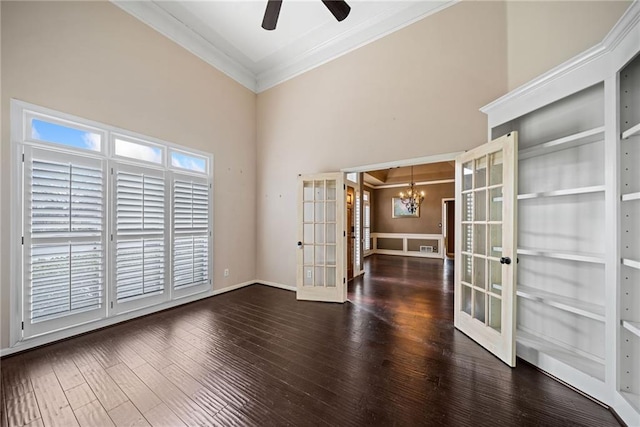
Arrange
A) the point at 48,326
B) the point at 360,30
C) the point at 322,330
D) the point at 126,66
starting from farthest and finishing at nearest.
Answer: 1. the point at 360,30
2. the point at 126,66
3. the point at 322,330
4. the point at 48,326

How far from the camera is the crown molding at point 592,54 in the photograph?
4.68ft

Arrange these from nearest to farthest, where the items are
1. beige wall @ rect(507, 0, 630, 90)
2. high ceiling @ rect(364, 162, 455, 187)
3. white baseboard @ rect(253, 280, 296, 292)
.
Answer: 1. beige wall @ rect(507, 0, 630, 90)
2. white baseboard @ rect(253, 280, 296, 292)
3. high ceiling @ rect(364, 162, 455, 187)

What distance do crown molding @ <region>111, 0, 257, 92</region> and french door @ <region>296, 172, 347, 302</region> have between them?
98.9 inches

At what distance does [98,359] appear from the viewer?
224 centimetres

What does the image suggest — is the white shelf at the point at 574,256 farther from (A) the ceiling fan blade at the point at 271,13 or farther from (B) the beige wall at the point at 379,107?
(A) the ceiling fan blade at the point at 271,13

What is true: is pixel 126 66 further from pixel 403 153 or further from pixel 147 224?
pixel 403 153

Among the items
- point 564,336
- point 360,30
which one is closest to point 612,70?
point 564,336

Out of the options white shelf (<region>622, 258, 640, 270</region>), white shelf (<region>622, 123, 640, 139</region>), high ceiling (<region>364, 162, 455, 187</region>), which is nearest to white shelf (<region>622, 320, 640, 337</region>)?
white shelf (<region>622, 258, 640, 270</region>)

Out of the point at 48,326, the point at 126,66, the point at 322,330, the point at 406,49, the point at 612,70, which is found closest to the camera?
the point at 612,70

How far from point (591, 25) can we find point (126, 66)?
4.98m

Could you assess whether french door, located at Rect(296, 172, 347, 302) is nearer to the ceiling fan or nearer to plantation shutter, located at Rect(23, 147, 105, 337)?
the ceiling fan

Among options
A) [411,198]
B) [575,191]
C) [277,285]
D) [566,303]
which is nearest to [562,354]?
[566,303]

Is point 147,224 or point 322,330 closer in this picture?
point 322,330

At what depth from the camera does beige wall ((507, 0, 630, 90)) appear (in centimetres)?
196
